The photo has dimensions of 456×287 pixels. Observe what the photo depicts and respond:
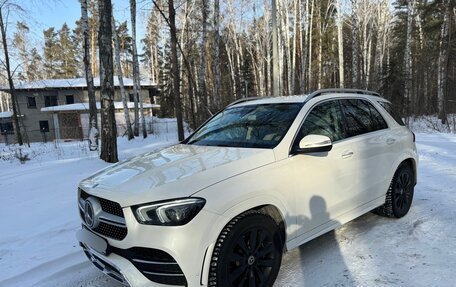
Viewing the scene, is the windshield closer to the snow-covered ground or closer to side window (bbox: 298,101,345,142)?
side window (bbox: 298,101,345,142)

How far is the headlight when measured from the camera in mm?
2463

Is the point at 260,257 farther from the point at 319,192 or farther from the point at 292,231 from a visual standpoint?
the point at 319,192

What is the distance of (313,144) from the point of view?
3.23m

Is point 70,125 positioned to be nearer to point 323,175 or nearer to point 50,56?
point 50,56

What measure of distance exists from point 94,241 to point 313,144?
6.82ft

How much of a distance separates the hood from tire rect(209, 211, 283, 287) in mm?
412

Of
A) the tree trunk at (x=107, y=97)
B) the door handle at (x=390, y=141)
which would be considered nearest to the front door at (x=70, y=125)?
the tree trunk at (x=107, y=97)

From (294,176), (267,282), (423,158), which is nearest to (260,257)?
(267,282)

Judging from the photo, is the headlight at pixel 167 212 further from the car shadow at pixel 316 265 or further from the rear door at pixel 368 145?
the rear door at pixel 368 145

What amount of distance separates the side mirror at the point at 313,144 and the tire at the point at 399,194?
1814 millimetres

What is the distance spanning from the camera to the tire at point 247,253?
8.54 ft

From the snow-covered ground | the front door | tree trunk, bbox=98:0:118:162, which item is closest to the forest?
the front door

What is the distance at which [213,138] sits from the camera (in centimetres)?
396

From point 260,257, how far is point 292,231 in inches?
17.5
